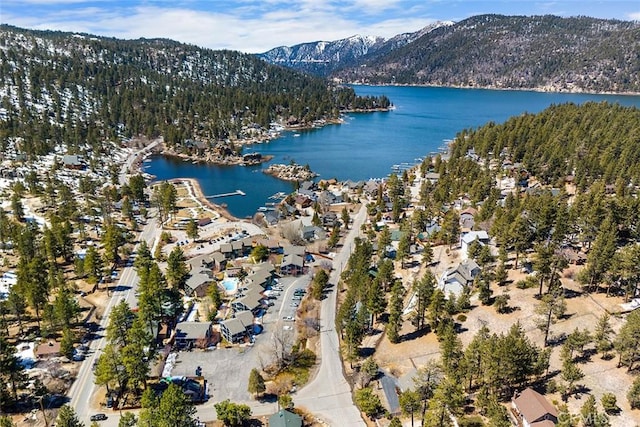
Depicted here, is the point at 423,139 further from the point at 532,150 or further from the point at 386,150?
the point at 532,150

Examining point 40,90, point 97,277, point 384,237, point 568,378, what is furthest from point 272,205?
point 40,90

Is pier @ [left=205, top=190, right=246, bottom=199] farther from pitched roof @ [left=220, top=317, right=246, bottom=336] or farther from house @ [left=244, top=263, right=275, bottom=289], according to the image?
pitched roof @ [left=220, top=317, right=246, bottom=336]

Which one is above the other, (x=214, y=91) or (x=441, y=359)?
(x=214, y=91)

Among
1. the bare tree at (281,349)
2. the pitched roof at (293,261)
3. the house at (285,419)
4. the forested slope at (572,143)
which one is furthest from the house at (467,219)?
the house at (285,419)

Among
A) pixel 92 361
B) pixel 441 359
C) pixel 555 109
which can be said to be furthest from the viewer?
pixel 555 109

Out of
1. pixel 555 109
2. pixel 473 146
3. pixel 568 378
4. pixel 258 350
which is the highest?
pixel 555 109

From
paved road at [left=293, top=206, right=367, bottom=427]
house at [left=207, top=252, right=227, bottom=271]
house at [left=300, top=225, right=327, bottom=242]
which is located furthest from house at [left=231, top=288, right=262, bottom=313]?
house at [left=300, top=225, right=327, bottom=242]

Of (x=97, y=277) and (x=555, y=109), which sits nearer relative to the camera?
(x=97, y=277)

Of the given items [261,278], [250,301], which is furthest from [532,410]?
[261,278]
